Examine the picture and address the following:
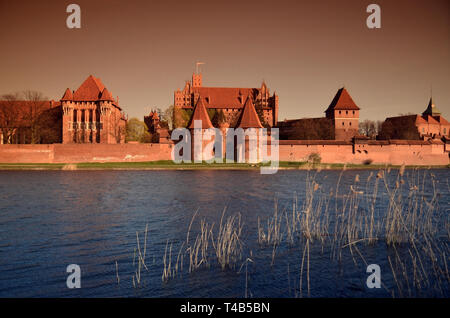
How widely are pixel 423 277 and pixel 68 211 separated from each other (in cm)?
1142

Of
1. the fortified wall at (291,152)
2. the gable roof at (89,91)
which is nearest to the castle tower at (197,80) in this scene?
the gable roof at (89,91)

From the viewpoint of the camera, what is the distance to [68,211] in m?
13.6

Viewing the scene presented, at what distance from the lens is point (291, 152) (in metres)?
45.2

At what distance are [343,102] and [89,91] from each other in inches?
1544

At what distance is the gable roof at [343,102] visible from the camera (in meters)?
60.6

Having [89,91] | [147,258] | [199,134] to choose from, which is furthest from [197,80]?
[147,258]

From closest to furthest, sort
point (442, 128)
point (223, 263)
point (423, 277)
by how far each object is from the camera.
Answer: point (423, 277)
point (223, 263)
point (442, 128)

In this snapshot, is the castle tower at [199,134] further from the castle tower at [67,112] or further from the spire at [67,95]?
the spire at [67,95]

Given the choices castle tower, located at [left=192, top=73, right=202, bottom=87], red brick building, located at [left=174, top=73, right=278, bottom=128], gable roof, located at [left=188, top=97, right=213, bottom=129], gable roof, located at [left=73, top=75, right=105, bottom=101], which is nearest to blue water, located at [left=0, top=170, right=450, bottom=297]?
gable roof, located at [left=188, top=97, right=213, bottom=129]

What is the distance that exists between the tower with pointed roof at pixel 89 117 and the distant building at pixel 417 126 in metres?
45.0

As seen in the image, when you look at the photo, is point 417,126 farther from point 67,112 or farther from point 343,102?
point 67,112
